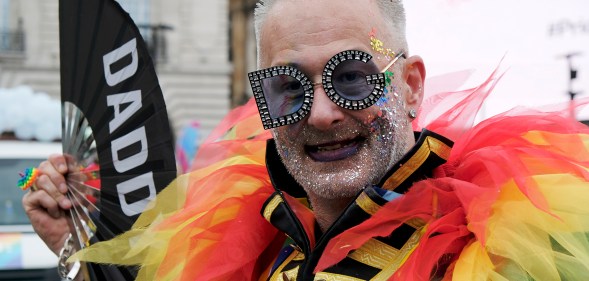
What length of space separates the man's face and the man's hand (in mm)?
812

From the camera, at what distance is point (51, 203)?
2459 mm

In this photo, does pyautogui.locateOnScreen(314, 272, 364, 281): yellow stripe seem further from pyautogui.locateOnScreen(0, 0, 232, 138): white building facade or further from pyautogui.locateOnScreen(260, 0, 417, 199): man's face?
pyautogui.locateOnScreen(0, 0, 232, 138): white building facade

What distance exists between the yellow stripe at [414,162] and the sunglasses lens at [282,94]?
278 millimetres

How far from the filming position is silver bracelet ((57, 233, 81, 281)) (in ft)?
7.98

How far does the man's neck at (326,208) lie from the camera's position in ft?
6.61

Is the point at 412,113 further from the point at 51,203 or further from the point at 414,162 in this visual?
the point at 51,203

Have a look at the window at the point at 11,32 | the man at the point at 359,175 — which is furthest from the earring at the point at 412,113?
the window at the point at 11,32

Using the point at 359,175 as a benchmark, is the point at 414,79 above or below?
above

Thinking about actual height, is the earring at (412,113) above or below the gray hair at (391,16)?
below

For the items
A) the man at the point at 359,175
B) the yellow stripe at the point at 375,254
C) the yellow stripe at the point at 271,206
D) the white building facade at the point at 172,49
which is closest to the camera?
the man at the point at 359,175

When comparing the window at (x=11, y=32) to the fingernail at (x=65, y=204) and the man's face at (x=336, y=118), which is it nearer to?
the fingernail at (x=65, y=204)

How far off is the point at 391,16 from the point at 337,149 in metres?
0.38

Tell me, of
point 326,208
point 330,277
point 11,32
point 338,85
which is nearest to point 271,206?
point 326,208

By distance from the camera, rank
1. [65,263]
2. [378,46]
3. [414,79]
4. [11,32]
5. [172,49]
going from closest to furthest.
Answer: [378,46] → [414,79] → [65,263] → [11,32] → [172,49]
